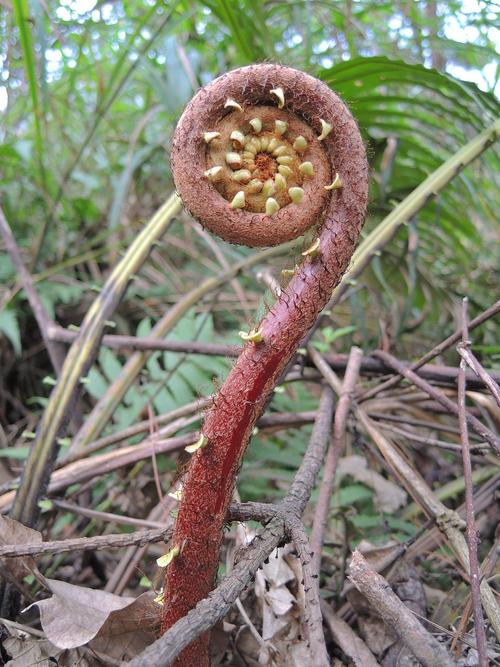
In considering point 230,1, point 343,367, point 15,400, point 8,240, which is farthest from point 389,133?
point 15,400

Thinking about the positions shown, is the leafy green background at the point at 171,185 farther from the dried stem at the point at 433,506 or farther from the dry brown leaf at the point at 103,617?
the dry brown leaf at the point at 103,617

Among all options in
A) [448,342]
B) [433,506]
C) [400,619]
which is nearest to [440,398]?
[448,342]

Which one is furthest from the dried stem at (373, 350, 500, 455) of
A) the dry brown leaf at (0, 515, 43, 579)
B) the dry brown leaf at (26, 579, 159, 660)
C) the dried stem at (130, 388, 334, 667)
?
the dry brown leaf at (0, 515, 43, 579)

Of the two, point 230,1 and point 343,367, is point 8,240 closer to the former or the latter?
point 230,1

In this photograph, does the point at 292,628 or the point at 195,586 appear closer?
the point at 195,586

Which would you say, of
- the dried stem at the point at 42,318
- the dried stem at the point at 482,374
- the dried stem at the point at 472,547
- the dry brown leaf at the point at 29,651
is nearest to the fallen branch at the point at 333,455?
the dried stem at the point at 472,547

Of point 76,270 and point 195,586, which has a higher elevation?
point 76,270

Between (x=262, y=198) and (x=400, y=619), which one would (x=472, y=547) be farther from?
(x=262, y=198)
